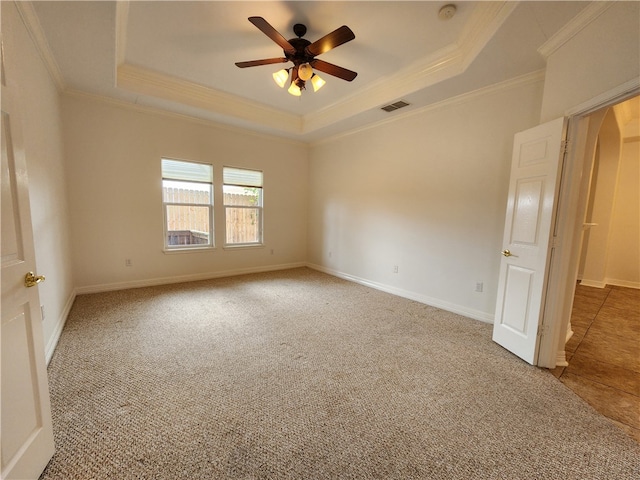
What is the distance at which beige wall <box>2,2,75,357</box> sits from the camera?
6.54 ft

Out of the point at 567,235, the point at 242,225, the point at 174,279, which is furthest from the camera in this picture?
the point at 242,225

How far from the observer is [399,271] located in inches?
164

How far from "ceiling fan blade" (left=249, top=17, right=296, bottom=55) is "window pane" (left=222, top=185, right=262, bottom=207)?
3.02 metres

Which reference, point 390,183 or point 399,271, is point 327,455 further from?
point 390,183

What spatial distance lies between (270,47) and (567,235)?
134 inches

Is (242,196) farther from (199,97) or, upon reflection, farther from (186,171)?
(199,97)

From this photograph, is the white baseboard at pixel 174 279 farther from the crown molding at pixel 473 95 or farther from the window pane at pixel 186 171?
the crown molding at pixel 473 95

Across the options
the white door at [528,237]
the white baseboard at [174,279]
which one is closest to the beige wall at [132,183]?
the white baseboard at [174,279]

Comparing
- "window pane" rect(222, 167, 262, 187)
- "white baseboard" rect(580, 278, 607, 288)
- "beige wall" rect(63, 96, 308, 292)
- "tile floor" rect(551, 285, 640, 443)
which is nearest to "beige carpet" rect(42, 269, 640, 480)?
"tile floor" rect(551, 285, 640, 443)

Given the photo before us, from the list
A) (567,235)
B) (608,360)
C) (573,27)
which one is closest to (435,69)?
(573,27)

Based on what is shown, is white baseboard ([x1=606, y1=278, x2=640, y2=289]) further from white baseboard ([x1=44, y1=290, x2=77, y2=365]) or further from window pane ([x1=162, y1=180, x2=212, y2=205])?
white baseboard ([x1=44, y1=290, x2=77, y2=365])

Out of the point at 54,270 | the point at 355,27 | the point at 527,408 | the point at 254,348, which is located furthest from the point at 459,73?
the point at 54,270

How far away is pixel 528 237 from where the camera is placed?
2365 mm

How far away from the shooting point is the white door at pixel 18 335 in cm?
106
